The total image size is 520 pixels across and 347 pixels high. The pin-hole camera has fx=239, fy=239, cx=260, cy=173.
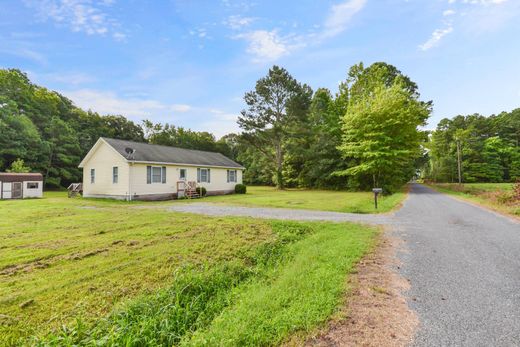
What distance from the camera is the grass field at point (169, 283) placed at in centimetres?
244

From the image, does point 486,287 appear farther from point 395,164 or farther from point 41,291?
point 395,164

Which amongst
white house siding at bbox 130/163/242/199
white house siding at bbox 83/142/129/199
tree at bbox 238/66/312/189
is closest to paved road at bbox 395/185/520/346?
white house siding at bbox 130/163/242/199

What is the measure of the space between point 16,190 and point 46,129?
1437 centimetres

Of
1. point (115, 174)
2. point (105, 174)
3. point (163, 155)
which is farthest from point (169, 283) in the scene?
point (105, 174)

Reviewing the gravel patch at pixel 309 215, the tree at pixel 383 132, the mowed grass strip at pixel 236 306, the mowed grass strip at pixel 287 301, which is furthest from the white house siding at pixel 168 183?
the mowed grass strip at pixel 287 301

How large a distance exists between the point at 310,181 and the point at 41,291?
28.0 metres

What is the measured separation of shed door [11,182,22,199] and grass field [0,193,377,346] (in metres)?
14.8

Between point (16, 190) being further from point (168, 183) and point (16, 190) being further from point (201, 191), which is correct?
point (201, 191)

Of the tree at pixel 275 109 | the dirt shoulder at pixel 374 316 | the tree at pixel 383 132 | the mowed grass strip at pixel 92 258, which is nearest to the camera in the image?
the dirt shoulder at pixel 374 316

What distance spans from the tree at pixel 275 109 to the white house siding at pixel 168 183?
8780 millimetres

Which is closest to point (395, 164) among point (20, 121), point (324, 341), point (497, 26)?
point (497, 26)

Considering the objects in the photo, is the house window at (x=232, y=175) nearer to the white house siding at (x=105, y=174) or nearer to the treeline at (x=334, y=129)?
the treeline at (x=334, y=129)

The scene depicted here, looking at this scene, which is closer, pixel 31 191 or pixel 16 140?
pixel 31 191

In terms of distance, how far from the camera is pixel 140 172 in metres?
15.9
